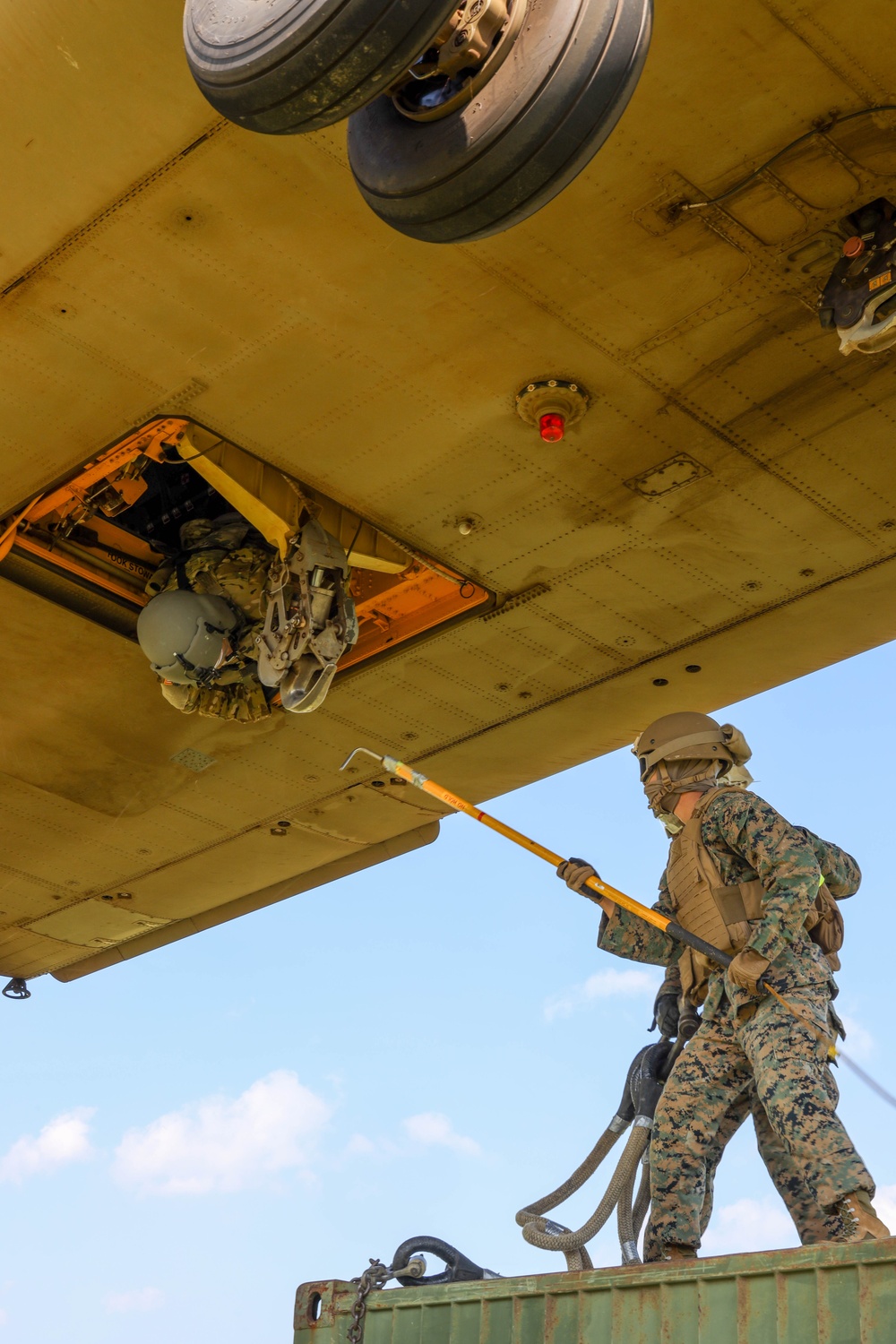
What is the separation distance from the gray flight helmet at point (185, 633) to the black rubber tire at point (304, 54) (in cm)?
437

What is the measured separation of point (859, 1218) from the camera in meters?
5.37

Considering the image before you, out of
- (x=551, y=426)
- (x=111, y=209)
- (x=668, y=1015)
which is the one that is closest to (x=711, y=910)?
(x=668, y=1015)

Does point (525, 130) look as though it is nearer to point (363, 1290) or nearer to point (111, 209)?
point (111, 209)

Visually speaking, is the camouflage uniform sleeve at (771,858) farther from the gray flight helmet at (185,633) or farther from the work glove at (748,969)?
the gray flight helmet at (185,633)

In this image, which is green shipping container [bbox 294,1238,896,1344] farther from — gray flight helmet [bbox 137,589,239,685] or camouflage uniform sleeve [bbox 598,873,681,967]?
gray flight helmet [bbox 137,589,239,685]

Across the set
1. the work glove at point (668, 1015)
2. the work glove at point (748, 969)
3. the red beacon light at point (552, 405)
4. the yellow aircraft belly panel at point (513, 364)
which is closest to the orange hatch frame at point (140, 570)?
the yellow aircraft belly panel at point (513, 364)

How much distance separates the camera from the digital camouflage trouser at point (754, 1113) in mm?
5637

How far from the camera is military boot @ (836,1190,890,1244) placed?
5.30 metres

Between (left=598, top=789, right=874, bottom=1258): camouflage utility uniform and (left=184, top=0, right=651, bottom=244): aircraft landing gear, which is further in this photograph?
(left=598, top=789, right=874, bottom=1258): camouflage utility uniform

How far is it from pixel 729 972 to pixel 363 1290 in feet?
6.54

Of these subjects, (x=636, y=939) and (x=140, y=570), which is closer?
(x=636, y=939)

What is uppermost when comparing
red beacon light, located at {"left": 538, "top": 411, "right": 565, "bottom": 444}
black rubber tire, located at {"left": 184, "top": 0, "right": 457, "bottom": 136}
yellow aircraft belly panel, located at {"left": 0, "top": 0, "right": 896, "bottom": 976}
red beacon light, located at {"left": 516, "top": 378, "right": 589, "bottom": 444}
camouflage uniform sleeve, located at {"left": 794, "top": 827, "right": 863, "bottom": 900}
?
yellow aircraft belly panel, located at {"left": 0, "top": 0, "right": 896, "bottom": 976}

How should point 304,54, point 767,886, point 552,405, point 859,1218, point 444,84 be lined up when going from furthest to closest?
1. point 552,405
2. point 767,886
3. point 859,1218
4. point 444,84
5. point 304,54

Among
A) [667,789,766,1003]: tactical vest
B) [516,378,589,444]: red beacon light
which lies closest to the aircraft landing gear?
[516,378,589,444]: red beacon light
